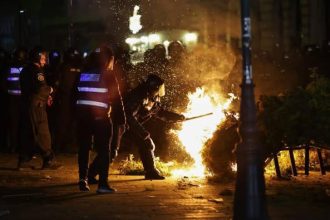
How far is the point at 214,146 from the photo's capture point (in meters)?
10.3

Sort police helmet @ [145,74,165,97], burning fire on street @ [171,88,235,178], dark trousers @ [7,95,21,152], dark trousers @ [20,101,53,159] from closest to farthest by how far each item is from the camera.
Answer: police helmet @ [145,74,165,97] → burning fire on street @ [171,88,235,178] → dark trousers @ [20,101,53,159] → dark trousers @ [7,95,21,152]

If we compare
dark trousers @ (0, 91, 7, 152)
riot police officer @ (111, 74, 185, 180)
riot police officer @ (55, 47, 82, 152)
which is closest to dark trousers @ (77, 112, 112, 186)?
riot police officer @ (111, 74, 185, 180)

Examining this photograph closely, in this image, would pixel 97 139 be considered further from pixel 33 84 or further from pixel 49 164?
pixel 49 164

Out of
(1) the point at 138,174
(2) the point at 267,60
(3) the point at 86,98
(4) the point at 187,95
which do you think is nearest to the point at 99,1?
(2) the point at 267,60

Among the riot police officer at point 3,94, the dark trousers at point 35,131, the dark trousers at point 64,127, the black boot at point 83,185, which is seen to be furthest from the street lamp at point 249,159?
the riot police officer at point 3,94

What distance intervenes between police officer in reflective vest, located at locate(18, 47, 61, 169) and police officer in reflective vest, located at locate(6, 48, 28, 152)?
0.92m

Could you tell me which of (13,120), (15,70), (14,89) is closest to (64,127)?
(13,120)

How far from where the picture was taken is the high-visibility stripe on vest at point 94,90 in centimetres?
918

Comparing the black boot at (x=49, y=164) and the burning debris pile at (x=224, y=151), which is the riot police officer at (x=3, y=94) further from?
the burning debris pile at (x=224, y=151)

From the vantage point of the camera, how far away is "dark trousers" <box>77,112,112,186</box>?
9258 millimetres

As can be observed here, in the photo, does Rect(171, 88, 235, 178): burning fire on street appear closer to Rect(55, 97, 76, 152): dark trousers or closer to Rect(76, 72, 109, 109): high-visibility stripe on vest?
Rect(76, 72, 109, 109): high-visibility stripe on vest

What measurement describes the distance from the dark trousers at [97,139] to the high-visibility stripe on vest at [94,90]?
19 centimetres

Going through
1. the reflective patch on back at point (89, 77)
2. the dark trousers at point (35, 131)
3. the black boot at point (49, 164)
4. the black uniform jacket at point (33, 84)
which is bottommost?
the black boot at point (49, 164)

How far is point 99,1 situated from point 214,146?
9.21 m
